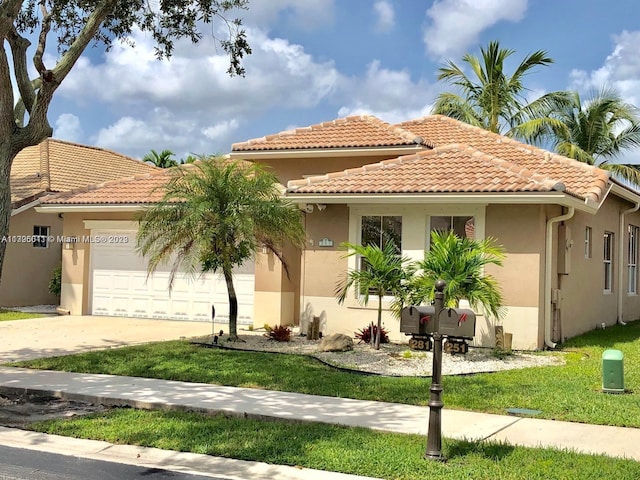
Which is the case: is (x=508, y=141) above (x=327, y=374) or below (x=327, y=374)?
above

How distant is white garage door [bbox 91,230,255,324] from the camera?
18.0m

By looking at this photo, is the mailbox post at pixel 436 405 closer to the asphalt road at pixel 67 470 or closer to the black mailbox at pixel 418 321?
the black mailbox at pixel 418 321

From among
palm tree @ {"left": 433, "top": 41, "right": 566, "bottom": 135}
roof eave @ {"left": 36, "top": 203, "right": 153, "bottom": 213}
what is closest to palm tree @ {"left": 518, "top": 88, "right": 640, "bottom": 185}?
palm tree @ {"left": 433, "top": 41, "right": 566, "bottom": 135}

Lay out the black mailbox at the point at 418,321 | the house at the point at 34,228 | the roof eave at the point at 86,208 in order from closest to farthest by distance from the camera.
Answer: the black mailbox at the point at 418,321 < the roof eave at the point at 86,208 < the house at the point at 34,228

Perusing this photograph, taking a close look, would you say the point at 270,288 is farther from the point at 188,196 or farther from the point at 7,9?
the point at 7,9

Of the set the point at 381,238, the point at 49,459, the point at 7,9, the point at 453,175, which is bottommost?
the point at 49,459

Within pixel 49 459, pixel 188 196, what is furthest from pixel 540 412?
pixel 188 196

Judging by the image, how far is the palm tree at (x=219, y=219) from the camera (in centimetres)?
1357

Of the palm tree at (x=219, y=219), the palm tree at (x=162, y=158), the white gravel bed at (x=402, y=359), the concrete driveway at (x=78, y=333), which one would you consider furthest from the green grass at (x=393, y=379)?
the palm tree at (x=162, y=158)

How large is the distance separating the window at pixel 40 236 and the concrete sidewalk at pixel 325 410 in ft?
38.2

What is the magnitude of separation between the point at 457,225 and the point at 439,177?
3.33 feet

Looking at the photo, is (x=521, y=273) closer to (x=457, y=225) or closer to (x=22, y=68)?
(x=457, y=225)

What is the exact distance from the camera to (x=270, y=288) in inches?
669

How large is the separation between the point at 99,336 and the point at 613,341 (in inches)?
422
